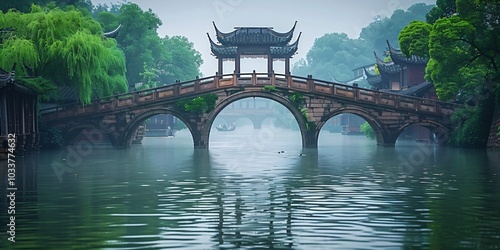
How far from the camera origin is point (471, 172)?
26.5 meters

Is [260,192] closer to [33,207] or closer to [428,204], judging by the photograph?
[428,204]

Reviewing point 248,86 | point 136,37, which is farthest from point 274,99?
point 136,37

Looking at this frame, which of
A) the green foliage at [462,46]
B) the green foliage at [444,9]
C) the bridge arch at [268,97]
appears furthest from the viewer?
the bridge arch at [268,97]

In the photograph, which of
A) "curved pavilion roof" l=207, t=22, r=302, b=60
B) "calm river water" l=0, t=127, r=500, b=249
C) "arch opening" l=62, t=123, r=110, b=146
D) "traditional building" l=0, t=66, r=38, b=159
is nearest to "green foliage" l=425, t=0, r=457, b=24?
"curved pavilion roof" l=207, t=22, r=302, b=60

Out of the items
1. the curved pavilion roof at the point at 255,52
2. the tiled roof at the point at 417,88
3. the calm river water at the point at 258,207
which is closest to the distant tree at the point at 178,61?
the curved pavilion roof at the point at 255,52

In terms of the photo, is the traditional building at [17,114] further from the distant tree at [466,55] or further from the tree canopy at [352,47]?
the tree canopy at [352,47]

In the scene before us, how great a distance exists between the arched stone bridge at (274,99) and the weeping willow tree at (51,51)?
13.9 feet

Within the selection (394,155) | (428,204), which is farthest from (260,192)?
(394,155)

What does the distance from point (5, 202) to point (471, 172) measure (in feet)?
51.7

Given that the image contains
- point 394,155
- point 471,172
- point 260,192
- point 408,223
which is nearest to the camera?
point 408,223

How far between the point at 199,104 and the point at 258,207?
32.1 metres

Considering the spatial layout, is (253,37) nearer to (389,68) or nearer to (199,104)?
(199,104)

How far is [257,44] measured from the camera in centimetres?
5981

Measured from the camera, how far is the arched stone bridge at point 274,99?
48125 millimetres
